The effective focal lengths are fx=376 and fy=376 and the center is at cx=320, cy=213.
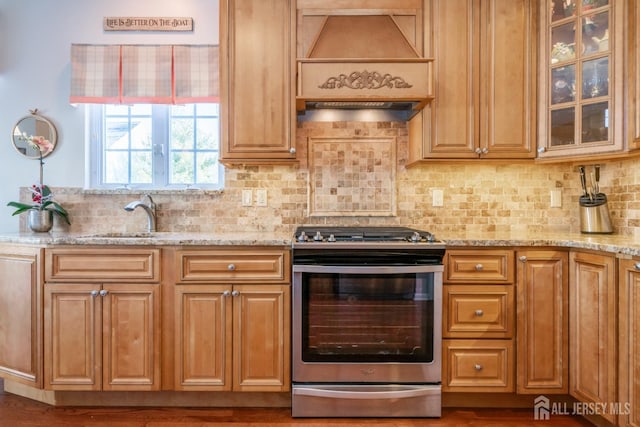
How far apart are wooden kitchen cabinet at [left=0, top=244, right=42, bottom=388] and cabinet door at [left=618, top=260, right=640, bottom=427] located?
2.98 metres

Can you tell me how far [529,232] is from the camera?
2.52 meters

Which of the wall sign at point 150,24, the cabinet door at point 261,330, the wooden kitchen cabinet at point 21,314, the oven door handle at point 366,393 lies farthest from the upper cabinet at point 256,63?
the oven door handle at point 366,393

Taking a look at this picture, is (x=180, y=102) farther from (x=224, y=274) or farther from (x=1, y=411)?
(x=1, y=411)

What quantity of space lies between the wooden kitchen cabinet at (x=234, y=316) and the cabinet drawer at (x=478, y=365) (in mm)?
905

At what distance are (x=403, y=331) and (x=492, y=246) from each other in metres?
0.68

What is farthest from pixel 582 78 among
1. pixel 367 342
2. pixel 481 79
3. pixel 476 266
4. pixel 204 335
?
pixel 204 335

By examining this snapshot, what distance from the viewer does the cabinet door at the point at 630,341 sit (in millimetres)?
1686

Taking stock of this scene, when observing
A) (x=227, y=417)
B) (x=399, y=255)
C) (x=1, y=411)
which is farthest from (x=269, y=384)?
(x=1, y=411)

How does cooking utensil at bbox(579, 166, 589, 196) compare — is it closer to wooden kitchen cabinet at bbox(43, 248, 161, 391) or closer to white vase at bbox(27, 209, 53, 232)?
wooden kitchen cabinet at bbox(43, 248, 161, 391)

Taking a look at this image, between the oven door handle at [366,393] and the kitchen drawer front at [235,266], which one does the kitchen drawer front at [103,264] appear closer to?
the kitchen drawer front at [235,266]

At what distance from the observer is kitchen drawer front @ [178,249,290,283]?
208cm

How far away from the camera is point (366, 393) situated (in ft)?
6.68

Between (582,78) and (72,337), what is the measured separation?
3.22 metres

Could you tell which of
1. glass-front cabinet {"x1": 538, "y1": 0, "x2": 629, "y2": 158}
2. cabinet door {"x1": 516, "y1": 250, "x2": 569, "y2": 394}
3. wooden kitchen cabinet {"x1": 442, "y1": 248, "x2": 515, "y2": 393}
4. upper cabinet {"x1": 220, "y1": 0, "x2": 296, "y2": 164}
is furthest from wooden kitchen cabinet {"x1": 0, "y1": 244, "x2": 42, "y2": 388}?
glass-front cabinet {"x1": 538, "y1": 0, "x2": 629, "y2": 158}
